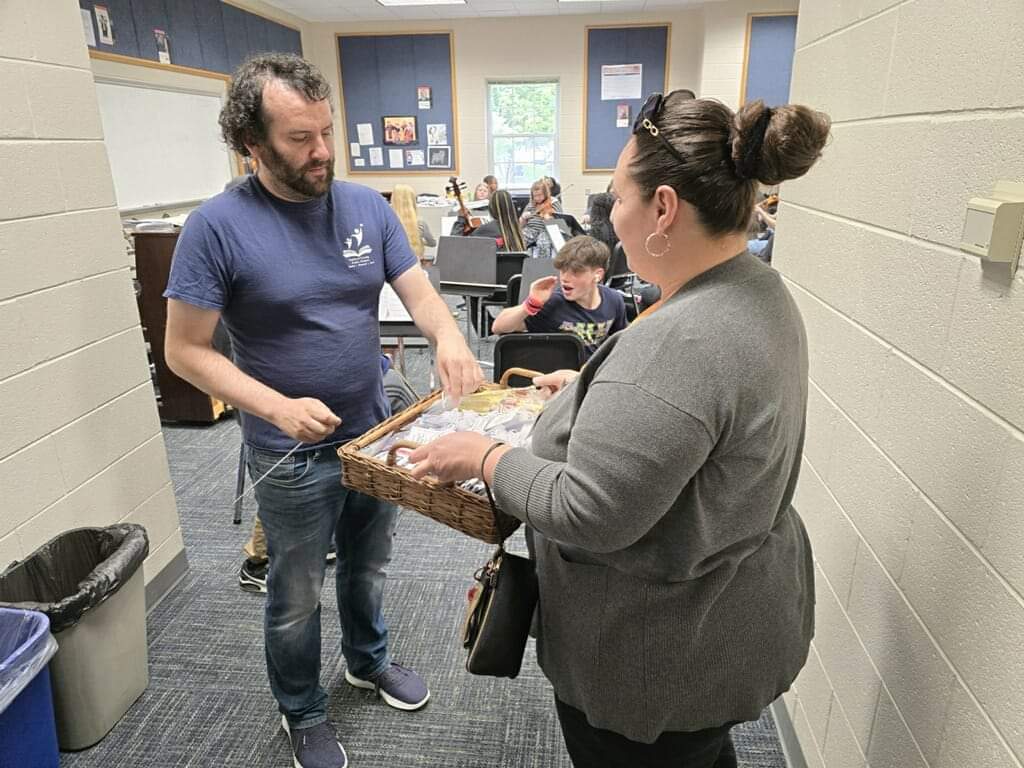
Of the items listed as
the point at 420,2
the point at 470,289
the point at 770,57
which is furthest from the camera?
the point at 770,57

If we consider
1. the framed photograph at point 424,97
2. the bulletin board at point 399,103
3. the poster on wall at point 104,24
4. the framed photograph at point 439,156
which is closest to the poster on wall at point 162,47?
the poster on wall at point 104,24

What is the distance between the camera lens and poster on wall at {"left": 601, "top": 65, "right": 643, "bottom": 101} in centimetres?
813

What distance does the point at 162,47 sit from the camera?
5.47 metres

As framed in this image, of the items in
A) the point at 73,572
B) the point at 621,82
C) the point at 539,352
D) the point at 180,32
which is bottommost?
the point at 73,572

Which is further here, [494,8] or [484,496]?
[494,8]

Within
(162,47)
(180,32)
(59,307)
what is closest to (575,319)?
(59,307)

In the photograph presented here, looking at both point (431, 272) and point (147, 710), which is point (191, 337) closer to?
point (147, 710)

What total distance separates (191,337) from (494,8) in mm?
7538

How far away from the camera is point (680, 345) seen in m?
0.76

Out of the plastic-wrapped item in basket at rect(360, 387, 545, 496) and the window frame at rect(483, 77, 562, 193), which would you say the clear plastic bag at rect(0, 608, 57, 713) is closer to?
the plastic-wrapped item in basket at rect(360, 387, 545, 496)

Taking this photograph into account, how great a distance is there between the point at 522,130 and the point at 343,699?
786cm

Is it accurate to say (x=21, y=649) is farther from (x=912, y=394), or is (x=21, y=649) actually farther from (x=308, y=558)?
(x=912, y=394)

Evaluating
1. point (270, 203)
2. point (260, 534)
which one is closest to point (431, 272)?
point (260, 534)

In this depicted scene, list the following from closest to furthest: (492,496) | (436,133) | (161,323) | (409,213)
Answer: (492,496) → (161,323) → (409,213) → (436,133)
